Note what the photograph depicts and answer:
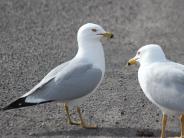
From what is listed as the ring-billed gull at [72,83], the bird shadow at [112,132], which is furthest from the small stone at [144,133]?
the ring-billed gull at [72,83]

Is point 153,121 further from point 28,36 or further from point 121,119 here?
point 28,36

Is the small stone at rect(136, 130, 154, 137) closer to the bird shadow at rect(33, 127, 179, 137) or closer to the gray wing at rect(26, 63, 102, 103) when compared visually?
the bird shadow at rect(33, 127, 179, 137)

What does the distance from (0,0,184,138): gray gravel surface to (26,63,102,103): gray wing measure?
1.35 ft

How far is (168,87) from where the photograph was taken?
22.6ft

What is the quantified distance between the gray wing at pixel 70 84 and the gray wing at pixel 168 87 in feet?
2.64

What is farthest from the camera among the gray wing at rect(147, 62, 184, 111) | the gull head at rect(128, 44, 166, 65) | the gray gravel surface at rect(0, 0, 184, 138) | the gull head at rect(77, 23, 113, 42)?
the gull head at rect(77, 23, 113, 42)

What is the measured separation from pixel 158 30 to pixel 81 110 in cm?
452

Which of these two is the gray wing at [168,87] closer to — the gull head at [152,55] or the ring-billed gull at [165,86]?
the ring-billed gull at [165,86]

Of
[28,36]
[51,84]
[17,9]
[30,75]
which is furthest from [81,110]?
[17,9]

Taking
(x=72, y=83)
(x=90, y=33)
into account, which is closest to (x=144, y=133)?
(x=72, y=83)

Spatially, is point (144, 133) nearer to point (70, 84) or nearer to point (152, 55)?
point (152, 55)

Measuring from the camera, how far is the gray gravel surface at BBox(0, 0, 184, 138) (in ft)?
24.6

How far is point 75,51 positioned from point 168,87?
13.3ft

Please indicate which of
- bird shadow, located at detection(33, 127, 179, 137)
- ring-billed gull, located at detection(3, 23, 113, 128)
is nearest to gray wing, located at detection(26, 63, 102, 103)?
ring-billed gull, located at detection(3, 23, 113, 128)
